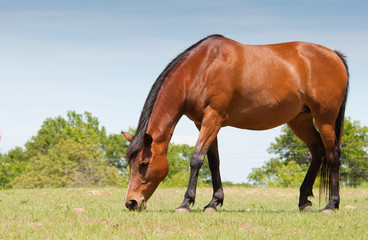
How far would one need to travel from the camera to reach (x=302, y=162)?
132 ft

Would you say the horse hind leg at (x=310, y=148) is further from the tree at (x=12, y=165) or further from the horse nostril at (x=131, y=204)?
the tree at (x=12, y=165)

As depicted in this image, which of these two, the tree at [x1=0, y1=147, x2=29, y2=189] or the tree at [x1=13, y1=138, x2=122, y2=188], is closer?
the tree at [x1=13, y1=138, x2=122, y2=188]

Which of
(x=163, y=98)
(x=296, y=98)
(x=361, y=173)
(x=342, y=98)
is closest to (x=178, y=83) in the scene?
(x=163, y=98)

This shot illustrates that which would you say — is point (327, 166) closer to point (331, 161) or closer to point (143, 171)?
point (331, 161)

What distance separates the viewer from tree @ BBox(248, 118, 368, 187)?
35.8 metres

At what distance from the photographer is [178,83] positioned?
6.69 meters

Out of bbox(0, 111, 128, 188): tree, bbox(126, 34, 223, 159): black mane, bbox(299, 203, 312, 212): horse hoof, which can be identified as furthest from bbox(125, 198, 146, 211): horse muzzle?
bbox(0, 111, 128, 188): tree

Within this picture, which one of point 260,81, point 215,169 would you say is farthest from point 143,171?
point 260,81

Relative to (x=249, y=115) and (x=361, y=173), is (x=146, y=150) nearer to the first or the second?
(x=249, y=115)

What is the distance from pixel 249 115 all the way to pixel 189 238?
3163 mm

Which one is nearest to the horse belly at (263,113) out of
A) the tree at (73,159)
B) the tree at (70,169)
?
the tree at (73,159)

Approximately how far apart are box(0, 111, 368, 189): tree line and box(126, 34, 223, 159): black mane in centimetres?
2501

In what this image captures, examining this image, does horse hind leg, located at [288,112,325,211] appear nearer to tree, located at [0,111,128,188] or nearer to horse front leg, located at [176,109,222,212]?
horse front leg, located at [176,109,222,212]

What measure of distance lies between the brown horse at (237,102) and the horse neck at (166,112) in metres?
0.01
